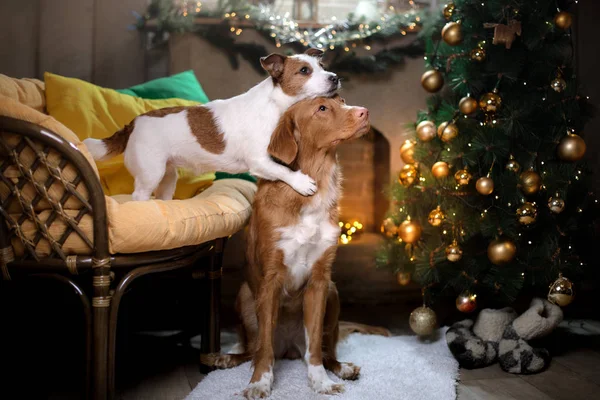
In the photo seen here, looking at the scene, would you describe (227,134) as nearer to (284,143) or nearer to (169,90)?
(284,143)

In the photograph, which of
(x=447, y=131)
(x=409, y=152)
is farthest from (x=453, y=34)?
(x=409, y=152)

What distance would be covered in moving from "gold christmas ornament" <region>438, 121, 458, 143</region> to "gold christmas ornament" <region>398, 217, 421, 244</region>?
0.40m

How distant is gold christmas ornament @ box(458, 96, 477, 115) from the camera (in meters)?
2.56

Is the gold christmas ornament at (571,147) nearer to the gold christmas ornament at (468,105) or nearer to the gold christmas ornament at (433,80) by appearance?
the gold christmas ornament at (468,105)

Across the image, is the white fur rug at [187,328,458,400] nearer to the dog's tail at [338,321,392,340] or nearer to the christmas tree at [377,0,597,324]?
the dog's tail at [338,321,392,340]

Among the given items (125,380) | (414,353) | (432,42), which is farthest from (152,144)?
(432,42)

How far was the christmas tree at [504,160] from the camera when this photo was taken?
243 centimetres

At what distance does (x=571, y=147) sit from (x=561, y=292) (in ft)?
1.93

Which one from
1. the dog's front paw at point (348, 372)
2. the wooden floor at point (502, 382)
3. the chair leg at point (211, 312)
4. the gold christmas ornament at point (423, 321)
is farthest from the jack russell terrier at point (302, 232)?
the gold christmas ornament at point (423, 321)

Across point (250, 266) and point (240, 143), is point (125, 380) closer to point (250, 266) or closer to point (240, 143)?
point (250, 266)

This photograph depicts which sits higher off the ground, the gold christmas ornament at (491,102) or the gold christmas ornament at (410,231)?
the gold christmas ornament at (491,102)

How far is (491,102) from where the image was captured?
2.47 metres

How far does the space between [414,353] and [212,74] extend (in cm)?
201

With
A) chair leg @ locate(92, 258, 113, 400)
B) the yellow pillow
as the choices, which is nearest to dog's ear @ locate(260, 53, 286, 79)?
the yellow pillow
